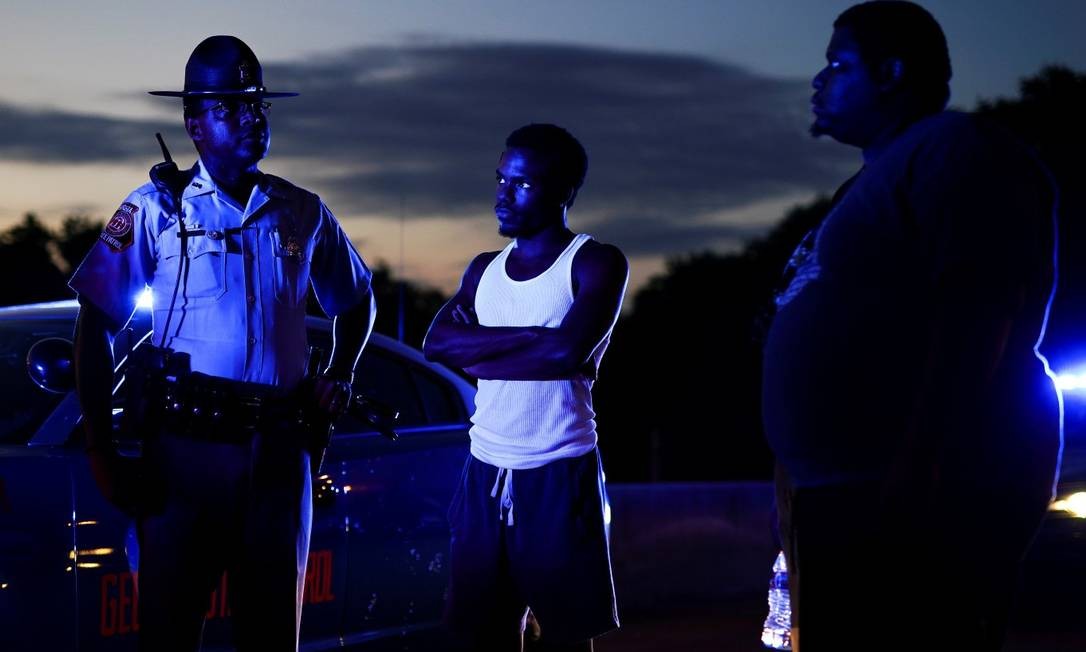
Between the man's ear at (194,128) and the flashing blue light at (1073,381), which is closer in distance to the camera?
the man's ear at (194,128)

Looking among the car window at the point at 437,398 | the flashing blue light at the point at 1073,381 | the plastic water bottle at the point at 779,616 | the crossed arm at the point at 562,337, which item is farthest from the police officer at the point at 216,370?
the flashing blue light at the point at 1073,381

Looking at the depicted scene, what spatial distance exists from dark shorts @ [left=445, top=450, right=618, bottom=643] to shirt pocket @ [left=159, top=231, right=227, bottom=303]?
932mm

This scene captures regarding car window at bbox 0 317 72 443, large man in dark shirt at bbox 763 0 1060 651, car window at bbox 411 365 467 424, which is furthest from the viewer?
car window at bbox 411 365 467 424

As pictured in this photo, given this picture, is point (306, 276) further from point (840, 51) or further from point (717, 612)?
point (717, 612)

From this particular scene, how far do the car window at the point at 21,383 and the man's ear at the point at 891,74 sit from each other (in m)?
3.61

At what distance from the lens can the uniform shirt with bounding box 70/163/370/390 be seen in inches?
172

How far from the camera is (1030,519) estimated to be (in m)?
2.78

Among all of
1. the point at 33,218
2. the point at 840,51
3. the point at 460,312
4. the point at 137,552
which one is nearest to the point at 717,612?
the point at 460,312

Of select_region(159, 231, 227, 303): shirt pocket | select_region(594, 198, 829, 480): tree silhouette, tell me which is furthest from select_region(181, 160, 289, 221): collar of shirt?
select_region(594, 198, 829, 480): tree silhouette

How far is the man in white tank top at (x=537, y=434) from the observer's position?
4.64 metres

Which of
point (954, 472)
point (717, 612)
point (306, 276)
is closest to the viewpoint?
point (954, 472)

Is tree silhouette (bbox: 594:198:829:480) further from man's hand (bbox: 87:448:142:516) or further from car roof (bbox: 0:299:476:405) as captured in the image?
man's hand (bbox: 87:448:142:516)

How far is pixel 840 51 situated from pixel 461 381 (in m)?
4.25

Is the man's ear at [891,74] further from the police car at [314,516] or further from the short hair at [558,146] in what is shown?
the police car at [314,516]
